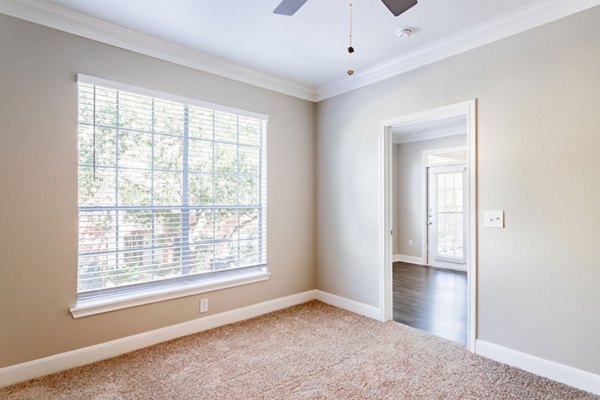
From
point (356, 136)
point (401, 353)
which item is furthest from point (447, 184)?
point (401, 353)

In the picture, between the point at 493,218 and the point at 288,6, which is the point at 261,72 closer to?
the point at 288,6

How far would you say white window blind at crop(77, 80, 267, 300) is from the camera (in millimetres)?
2572

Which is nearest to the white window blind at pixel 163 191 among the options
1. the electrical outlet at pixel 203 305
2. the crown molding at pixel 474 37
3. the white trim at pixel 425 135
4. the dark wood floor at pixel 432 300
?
the electrical outlet at pixel 203 305

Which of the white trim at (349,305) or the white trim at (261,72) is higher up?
the white trim at (261,72)

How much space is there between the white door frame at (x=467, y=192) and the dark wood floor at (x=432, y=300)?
332 mm

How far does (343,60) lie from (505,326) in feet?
8.90

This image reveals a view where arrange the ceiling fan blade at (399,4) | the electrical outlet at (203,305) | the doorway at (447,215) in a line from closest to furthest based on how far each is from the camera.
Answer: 1. the ceiling fan blade at (399,4)
2. the electrical outlet at (203,305)
3. the doorway at (447,215)

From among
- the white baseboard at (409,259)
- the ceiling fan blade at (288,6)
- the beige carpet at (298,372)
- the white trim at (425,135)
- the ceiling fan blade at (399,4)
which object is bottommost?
the beige carpet at (298,372)

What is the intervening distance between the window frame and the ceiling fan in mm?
1598

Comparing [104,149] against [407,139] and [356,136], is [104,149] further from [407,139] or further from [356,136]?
[407,139]

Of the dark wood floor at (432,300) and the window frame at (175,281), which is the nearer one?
the window frame at (175,281)

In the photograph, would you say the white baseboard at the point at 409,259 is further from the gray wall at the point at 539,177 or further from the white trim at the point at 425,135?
the gray wall at the point at 539,177

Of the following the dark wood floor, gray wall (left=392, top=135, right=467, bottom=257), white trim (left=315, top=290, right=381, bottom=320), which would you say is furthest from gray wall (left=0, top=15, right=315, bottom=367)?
gray wall (left=392, top=135, right=467, bottom=257)

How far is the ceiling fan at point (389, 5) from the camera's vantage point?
1637 mm
